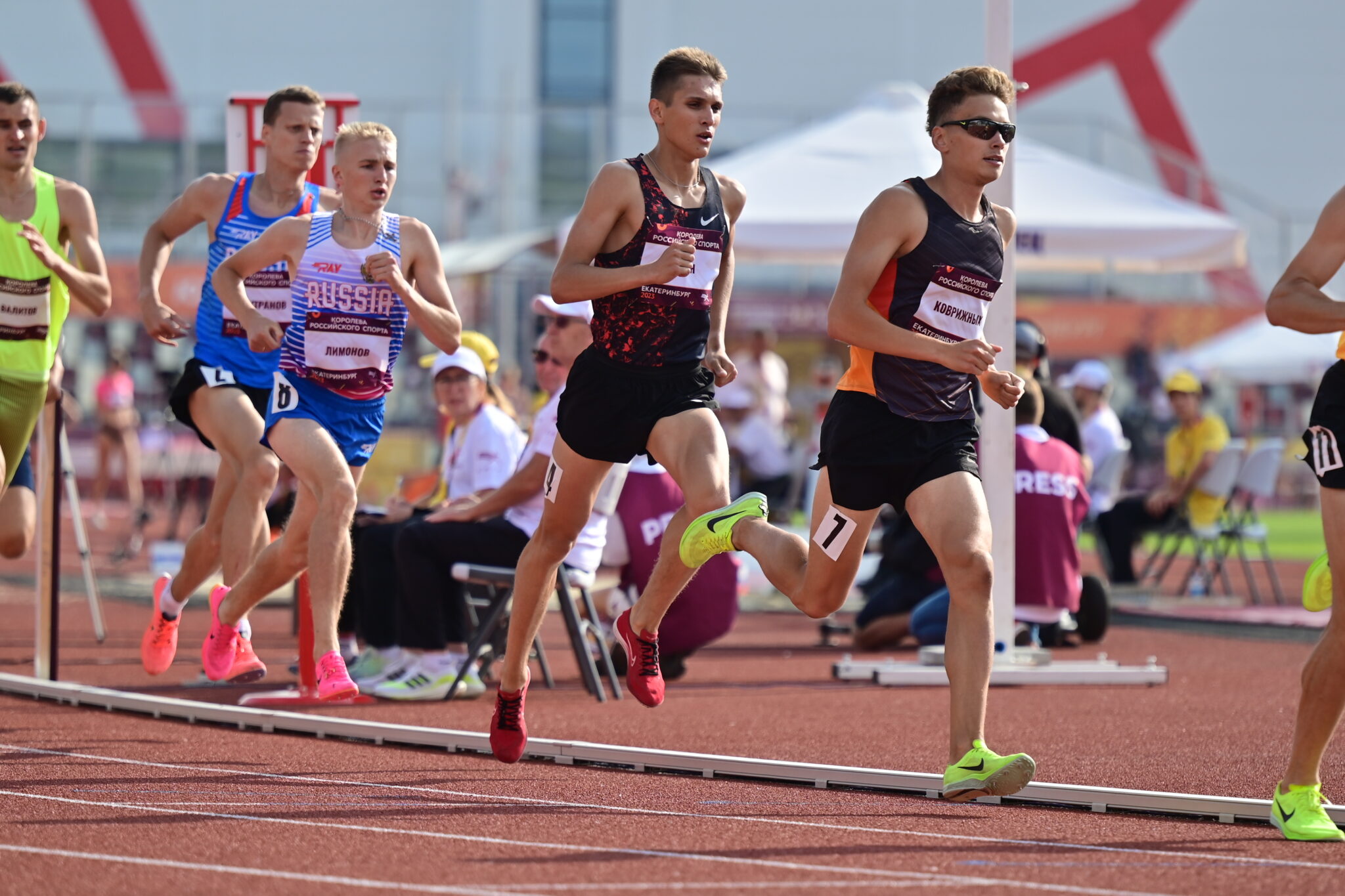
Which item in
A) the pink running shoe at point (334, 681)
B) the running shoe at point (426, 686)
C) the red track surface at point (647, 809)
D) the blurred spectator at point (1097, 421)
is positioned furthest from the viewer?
the blurred spectator at point (1097, 421)

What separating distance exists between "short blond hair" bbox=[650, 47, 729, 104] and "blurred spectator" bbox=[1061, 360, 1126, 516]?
953 centimetres

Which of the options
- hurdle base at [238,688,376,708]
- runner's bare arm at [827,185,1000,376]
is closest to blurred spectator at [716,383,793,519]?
hurdle base at [238,688,376,708]

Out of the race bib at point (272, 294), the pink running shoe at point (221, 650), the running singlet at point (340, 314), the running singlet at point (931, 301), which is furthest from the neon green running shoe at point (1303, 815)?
the race bib at point (272, 294)

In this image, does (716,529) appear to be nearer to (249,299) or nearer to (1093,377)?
(249,299)

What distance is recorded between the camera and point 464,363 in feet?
30.0

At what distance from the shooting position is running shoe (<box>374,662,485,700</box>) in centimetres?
847

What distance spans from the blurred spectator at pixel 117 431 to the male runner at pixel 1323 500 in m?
19.4

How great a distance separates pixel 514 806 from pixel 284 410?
2.15 meters

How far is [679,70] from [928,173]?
7.01 meters

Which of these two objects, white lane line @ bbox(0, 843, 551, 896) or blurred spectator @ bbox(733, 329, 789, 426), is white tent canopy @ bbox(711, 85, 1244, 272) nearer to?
blurred spectator @ bbox(733, 329, 789, 426)

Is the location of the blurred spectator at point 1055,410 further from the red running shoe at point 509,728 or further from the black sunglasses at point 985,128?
the red running shoe at point 509,728

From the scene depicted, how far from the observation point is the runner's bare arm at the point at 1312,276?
486cm

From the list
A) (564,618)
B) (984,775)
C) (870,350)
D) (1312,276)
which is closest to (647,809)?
(984,775)

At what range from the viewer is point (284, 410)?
7000 mm
